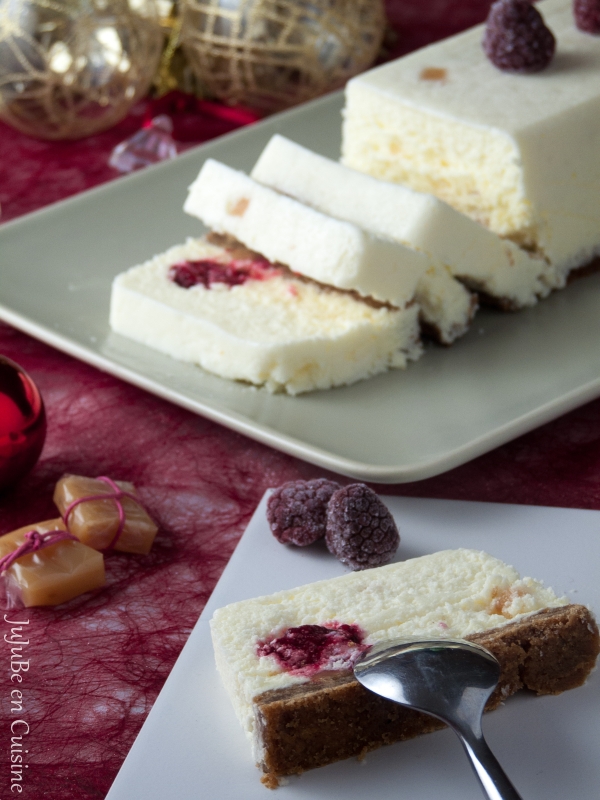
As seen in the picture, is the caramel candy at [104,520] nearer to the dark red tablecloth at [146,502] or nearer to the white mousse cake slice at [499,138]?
the dark red tablecloth at [146,502]

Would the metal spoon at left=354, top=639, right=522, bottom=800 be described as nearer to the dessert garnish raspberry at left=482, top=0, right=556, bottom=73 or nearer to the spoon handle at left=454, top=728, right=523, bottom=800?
the spoon handle at left=454, top=728, right=523, bottom=800

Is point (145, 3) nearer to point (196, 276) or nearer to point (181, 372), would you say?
point (196, 276)

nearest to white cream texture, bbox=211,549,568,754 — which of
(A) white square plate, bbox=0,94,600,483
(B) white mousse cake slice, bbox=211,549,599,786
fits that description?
(B) white mousse cake slice, bbox=211,549,599,786

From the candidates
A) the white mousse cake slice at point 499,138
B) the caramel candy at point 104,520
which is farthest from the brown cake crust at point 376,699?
the white mousse cake slice at point 499,138

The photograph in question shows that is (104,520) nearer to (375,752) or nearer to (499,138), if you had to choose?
(375,752)

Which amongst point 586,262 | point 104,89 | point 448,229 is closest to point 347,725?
point 448,229

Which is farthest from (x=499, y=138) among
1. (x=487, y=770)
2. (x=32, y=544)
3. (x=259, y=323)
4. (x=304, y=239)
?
(x=487, y=770)
